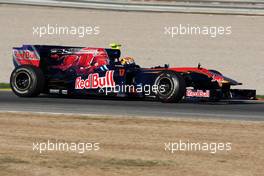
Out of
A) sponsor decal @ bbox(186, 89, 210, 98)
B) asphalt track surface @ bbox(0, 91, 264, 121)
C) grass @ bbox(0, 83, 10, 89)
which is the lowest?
asphalt track surface @ bbox(0, 91, 264, 121)

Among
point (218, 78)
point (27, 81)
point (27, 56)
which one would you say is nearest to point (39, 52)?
point (27, 56)

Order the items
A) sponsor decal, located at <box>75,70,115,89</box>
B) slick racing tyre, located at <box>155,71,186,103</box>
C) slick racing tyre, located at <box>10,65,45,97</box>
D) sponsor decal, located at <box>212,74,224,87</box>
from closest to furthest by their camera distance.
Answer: slick racing tyre, located at <box>155,71,186,103</box>, sponsor decal, located at <box>212,74,224,87</box>, sponsor decal, located at <box>75,70,115,89</box>, slick racing tyre, located at <box>10,65,45,97</box>

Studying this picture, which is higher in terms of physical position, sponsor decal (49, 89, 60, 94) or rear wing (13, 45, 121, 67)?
rear wing (13, 45, 121, 67)

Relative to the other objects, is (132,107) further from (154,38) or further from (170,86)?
(154,38)

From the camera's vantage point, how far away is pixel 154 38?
2944 cm

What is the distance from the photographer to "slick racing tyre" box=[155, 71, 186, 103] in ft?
63.5

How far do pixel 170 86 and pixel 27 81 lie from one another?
405cm

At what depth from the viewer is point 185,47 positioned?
28766 millimetres

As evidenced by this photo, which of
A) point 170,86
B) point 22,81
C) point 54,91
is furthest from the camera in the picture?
point 22,81

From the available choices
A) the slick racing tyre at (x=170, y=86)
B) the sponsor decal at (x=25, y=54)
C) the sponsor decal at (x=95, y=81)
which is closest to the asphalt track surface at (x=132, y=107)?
the slick racing tyre at (x=170, y=86)

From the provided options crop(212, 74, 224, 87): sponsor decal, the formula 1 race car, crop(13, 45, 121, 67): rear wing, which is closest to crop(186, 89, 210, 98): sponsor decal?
the formula 1 race car

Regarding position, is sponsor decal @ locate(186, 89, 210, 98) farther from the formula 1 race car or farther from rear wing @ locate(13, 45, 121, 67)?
rear wing @ locate(13, 45, 121, 67)

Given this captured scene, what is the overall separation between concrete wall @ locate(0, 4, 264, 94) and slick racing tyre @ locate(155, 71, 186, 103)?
8.09 meters

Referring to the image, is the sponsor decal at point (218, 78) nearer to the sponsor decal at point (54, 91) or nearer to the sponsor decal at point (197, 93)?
the sponsor decal at point (197, 93)
